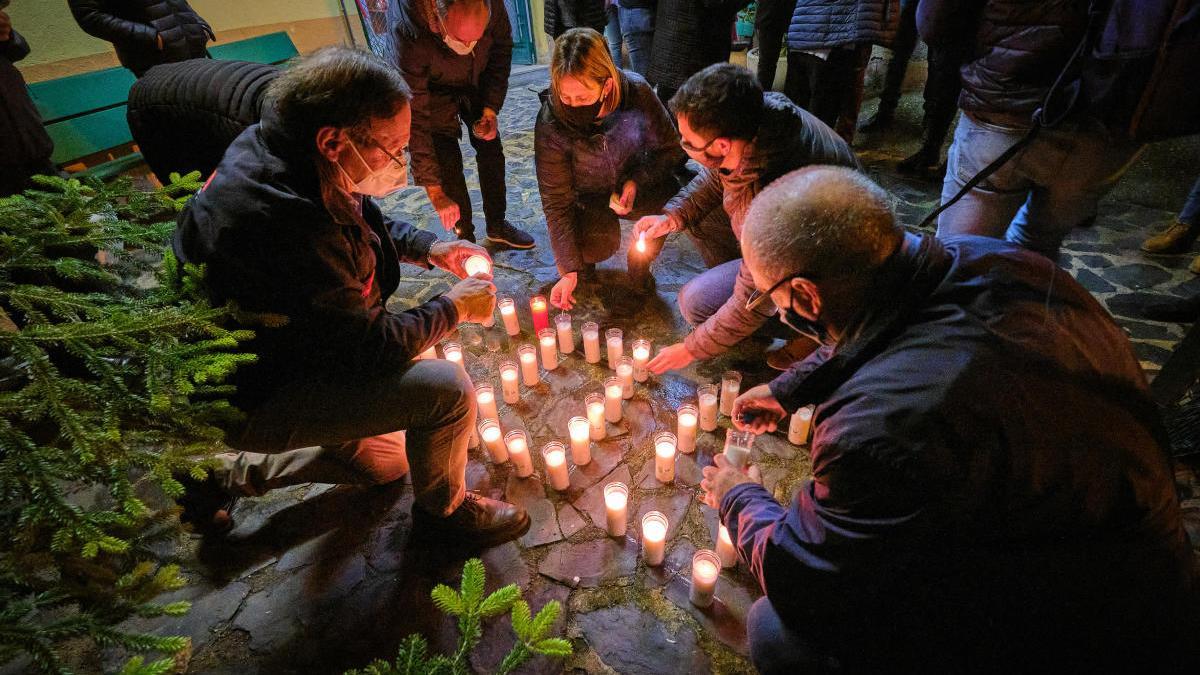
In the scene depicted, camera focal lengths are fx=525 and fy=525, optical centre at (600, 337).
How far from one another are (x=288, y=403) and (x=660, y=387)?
2276 mm

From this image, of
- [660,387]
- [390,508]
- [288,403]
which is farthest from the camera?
[660,387]

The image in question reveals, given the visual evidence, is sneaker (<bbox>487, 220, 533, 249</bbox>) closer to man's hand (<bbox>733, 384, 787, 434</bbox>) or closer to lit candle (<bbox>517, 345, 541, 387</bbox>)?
lit candle (<bbox>517, 345, 541, 387</bbox>)

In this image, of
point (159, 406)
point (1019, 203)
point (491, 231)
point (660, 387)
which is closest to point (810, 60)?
point (1019, 203)

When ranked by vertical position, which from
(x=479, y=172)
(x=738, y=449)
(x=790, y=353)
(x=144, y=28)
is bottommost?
(x=790, y=353)

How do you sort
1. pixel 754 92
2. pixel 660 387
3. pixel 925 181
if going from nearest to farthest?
pixel 754 92 < pixel 660 387 < pixel 925 181

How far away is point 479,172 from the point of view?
516 centimetres

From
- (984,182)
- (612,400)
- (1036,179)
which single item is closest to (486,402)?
(612,400)

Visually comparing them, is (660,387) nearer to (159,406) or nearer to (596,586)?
(596,586)

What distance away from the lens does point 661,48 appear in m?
5.49

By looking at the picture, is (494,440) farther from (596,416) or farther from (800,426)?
(800,426)

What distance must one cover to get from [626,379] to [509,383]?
0.79m

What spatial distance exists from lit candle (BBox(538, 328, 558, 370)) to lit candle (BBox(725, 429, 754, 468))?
1674 mm

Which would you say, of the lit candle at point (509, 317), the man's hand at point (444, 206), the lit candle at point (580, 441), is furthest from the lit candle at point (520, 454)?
the man's hand at point (444, 206)

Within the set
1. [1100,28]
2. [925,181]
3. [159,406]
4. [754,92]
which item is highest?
[1100,28]
